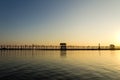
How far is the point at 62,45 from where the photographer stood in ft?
490

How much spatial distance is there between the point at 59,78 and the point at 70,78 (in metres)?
1.12

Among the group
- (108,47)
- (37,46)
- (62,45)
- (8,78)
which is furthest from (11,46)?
(8,78)

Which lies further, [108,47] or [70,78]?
[108,47]

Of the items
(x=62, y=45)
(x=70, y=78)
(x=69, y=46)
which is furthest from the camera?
(x=69, y=46)

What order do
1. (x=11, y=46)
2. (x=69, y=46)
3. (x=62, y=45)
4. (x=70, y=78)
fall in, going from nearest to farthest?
(x=70, y=78), (x=62, y=45), (x=69, y=46), (x=11, y=46)

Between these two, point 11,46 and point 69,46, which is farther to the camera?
point 11,46

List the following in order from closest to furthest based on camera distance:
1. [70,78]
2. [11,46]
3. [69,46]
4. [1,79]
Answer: [1,79]
[70,78]
[69,46]
[11,46]

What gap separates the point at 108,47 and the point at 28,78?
510 feet

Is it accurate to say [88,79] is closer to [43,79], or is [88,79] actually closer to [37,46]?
[43,79]

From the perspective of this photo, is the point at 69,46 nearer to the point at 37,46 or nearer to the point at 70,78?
the point at 37,46

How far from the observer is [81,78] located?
63.8ft

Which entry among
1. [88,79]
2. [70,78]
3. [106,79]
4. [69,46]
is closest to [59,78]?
[70,78]

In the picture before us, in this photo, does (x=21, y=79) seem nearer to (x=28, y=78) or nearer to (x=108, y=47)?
(x=28, y=78)

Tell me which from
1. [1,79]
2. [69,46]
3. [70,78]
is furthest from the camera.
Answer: [69,46]
